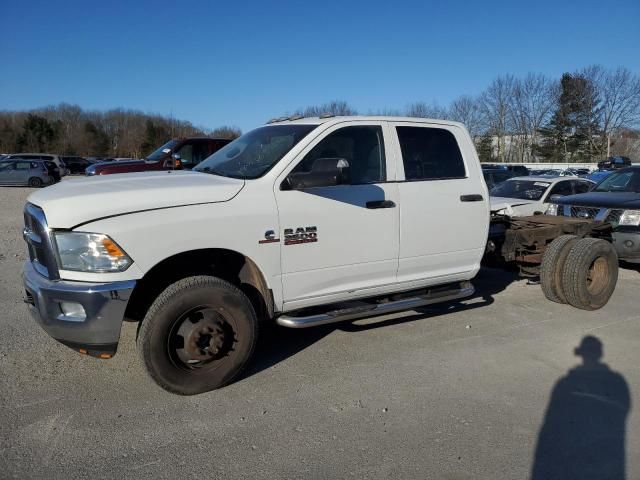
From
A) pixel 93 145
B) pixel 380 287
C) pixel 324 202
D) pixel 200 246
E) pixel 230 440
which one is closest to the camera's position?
pixel 230 440

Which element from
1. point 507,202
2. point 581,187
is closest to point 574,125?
point 581,187

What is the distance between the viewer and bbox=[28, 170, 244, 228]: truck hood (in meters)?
3.38

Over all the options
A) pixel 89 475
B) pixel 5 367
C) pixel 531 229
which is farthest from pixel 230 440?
pixel 531 229

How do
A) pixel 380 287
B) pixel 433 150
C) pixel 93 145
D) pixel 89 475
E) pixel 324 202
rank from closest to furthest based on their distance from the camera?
1. pixel 89 475
2. pixel 324 202
3. pixel 380 287
4. pixel 433 150
5. pixel 93 145

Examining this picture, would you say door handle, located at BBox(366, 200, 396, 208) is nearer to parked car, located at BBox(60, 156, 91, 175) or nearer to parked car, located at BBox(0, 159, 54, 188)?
parked car, located at BBox(0, 159, 54, 188)

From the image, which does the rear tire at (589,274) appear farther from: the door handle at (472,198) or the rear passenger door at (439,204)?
the door handle at (472,198)

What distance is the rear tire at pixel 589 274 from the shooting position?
5.94 meters

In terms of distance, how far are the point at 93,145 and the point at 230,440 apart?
8618cm

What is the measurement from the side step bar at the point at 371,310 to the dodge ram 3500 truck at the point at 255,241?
14mm

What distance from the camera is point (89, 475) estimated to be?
114 inches

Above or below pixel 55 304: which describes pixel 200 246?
above

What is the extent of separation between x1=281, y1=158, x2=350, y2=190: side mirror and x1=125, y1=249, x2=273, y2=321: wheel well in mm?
687

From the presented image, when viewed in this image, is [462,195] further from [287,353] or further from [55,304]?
[55,304]

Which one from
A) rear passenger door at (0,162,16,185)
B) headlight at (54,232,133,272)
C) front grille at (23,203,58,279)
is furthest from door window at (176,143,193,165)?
rear passenger door at (0,162,16,185)
